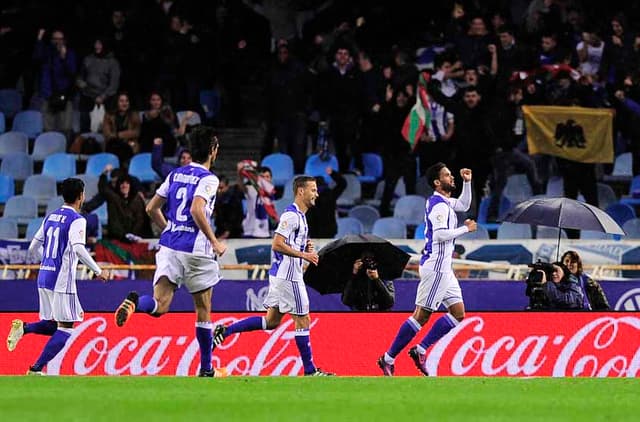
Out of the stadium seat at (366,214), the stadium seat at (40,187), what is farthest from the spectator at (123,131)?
the stadium seat at (366,214)

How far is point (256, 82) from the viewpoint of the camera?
25859mm

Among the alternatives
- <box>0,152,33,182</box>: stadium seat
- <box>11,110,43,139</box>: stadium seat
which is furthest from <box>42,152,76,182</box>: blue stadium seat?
<box>11,110,43,139</box>: stadium seat

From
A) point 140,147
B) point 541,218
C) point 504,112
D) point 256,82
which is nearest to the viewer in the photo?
point 541,218

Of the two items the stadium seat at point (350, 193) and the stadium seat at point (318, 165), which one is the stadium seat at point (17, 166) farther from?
the stadium seat at point (350, 193)

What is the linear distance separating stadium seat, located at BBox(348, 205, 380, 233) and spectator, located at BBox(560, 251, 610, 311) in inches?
208

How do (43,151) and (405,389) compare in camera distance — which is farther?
(43,151)

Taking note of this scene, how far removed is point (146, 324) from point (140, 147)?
774cm

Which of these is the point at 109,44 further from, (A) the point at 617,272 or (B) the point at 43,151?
(A) the point at 617,272

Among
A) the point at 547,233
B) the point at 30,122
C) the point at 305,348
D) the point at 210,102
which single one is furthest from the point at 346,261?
the point at 30,122

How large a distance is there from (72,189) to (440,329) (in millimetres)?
3728

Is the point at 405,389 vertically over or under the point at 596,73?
under

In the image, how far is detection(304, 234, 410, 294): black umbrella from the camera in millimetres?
16922

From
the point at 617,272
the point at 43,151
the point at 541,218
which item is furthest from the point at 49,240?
the point at 43,151

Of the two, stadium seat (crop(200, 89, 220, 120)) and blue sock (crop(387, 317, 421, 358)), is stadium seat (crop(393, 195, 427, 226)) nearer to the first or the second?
stadium seat (crop(200, 89, 220, 120))
